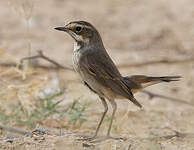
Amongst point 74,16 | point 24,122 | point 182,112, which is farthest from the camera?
point 74,16

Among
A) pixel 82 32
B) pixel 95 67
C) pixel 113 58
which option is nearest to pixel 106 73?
pixel 95 67

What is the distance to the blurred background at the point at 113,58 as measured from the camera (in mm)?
8438

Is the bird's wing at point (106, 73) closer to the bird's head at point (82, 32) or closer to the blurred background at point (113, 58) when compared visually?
the bird's head at point (82, 32)

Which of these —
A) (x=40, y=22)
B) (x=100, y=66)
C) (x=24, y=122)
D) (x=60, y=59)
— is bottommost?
(x=24, y=122)

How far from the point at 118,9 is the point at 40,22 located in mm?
1837

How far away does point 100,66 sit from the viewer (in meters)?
7.39

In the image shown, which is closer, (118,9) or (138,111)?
(138,111)

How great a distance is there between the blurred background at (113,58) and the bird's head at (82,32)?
0.99 meters

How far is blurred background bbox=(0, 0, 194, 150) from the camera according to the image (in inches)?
332

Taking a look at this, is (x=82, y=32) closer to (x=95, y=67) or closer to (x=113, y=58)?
(x=95, y=67)

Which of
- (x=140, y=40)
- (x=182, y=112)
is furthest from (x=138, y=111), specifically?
(x=140, y=40)

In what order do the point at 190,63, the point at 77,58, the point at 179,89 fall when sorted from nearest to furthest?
the point at 77,58 → the point at 179,89 → the point at 190,63

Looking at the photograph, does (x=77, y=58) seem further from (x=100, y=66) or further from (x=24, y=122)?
(x=24, y=122)

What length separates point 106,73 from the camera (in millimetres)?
7410
